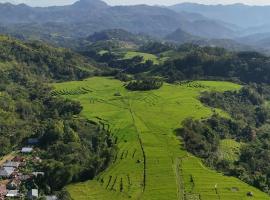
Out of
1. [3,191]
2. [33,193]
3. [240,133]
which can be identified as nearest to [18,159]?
[3,191]

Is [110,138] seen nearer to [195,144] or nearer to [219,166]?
[195,144]

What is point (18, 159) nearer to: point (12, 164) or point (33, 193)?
point (12, 164)

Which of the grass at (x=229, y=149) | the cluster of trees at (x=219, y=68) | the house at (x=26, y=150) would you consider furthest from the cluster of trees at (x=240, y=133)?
the house at (x=26, y=150)

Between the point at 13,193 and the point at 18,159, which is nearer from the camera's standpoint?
the point at 13,193

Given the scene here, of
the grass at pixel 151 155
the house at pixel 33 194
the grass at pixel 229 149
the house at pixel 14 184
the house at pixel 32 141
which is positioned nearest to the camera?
the house at pixel 33 194

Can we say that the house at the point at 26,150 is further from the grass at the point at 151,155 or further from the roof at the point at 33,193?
the roof at the point at 33,193

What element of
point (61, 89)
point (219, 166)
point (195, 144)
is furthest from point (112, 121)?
point (61, 89)
